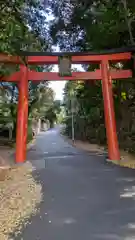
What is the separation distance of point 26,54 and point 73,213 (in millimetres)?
Answer: 8381

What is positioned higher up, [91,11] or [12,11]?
[91,11]

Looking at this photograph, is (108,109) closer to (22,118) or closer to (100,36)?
(22,118)

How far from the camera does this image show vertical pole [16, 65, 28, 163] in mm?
13406

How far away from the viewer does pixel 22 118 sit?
1355cm

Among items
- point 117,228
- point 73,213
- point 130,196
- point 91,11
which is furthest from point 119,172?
point 91,11

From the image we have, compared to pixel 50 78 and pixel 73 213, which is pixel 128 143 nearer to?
pixel 50 78

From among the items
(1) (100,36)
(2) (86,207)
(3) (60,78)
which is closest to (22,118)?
(3) (60,78)

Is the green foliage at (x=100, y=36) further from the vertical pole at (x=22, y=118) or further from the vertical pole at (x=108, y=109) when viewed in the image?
the vertical pole at (x=22, y=118)

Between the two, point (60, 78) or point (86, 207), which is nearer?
point (86, 207)

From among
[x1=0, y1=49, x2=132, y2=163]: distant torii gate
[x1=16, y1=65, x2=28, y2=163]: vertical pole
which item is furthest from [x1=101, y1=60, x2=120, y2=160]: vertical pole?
[x1=16, y1=65, x2=28, y2=163]: vertical pole

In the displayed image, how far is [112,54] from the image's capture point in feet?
45.3

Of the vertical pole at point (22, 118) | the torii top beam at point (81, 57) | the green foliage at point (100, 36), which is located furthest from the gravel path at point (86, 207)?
the green foliage at point (100, 36)

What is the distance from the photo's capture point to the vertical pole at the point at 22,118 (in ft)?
44.0

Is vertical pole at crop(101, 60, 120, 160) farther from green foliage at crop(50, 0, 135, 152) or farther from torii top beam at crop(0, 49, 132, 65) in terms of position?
green foliage at crop(50, 0, 135, 152)
